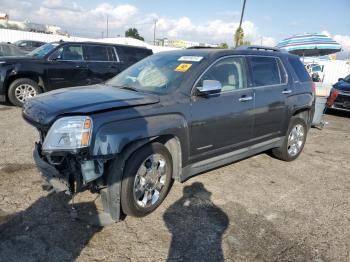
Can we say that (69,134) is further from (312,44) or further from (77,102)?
(312,44)

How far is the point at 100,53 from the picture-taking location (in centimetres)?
953

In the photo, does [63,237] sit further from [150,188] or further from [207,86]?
[207,86]

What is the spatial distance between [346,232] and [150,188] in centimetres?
217

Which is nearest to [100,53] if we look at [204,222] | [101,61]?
[101,61]

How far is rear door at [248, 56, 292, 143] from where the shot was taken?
480cm

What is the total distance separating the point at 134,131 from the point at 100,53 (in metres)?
6.88

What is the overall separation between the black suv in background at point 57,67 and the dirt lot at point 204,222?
367cm

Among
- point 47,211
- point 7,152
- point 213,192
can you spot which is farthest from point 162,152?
point 7,152

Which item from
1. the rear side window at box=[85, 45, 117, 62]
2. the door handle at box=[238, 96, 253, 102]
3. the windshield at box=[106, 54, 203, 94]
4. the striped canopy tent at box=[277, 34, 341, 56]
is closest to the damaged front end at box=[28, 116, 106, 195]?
the windshield at box=[106, 54, 203, 94]

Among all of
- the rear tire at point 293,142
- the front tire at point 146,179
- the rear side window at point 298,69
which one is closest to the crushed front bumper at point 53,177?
the front tire at point 146,179

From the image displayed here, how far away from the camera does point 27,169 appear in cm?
466

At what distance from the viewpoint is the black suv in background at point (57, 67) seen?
8359mm

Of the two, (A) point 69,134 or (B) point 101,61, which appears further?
(B) point 101,61

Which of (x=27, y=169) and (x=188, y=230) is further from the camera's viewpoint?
(x=27, y=169)
